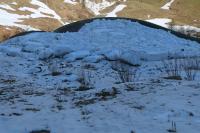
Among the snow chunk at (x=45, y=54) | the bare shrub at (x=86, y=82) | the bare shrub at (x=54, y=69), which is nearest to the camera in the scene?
the bare shrub at (x=86, y=82)

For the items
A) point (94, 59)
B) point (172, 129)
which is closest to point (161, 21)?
point (94, 59)

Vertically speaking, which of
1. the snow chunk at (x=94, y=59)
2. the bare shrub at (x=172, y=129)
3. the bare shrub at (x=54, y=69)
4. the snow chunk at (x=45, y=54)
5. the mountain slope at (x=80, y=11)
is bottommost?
the bare shrub at (x=172, y=129)

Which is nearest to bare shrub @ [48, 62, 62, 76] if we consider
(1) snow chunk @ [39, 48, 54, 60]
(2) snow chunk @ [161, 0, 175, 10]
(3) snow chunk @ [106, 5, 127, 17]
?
(1) snow chunk @ [39, 48, 54, 60]

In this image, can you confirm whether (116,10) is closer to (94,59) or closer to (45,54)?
(45,54)

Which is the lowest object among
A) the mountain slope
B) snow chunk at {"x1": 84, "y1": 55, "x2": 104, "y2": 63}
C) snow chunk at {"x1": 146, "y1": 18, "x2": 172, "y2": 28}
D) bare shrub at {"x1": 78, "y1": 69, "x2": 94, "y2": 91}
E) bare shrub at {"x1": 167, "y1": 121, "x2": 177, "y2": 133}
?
bare shrub at {"x1": 167, "y1": 121, "x2": 177, "y2": 133}

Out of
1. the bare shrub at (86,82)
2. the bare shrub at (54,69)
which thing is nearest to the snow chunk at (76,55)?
the bare shrub at (54,69)

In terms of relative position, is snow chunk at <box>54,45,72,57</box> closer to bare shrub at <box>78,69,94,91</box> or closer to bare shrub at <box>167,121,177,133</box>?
bare shrub at <box>78,69,94,91</box>

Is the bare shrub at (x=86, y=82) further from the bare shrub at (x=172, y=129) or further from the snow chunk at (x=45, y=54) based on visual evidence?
the bare shrub at (x=172, y=129)

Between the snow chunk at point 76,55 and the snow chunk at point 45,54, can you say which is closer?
the snow chunk at point 76,55
